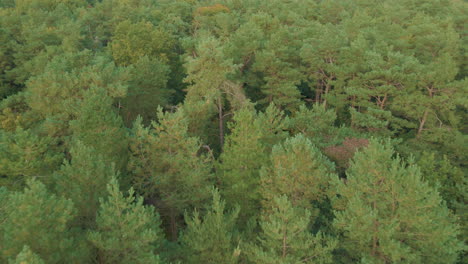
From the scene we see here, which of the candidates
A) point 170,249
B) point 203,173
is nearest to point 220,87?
point 203,173

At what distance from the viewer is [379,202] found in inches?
564

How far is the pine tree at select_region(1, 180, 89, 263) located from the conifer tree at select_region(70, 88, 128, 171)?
5.16 metres

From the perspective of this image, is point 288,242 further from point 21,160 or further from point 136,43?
point 136,43

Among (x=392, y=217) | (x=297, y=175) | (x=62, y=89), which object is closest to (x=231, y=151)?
(x=297, y=175)

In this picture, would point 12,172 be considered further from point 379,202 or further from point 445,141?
point 445,141

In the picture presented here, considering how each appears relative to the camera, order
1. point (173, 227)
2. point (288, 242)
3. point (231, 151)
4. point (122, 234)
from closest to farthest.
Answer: point (122, 234) → point (288, 242) → point (231, 151) → point (173, 227)

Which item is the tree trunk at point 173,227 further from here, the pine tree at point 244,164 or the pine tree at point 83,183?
the pine tree at point 83,183

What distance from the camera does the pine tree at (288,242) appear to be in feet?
43.3

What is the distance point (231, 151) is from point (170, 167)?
328cm

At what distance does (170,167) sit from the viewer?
17969mm

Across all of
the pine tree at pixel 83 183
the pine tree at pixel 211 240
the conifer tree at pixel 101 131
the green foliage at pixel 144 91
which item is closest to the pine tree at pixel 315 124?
the pine tree at pixel 211 240

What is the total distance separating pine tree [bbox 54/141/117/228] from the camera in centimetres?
1366

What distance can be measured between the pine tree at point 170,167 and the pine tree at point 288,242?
4.85 m

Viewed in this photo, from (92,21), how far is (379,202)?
1579 inches
